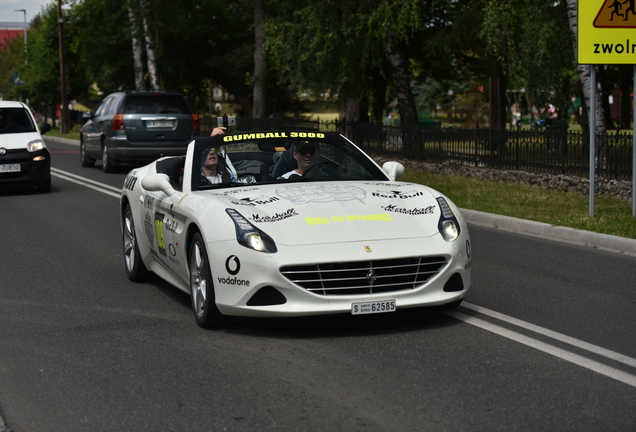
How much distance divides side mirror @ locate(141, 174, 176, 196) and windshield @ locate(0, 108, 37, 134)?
39.5 ft

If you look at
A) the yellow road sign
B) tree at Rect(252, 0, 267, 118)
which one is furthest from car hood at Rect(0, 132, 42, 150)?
tree at Rect(252, 0, 267, 118)

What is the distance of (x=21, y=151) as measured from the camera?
60.1 ft

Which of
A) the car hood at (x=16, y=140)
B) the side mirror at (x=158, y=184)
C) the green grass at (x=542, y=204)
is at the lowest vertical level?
the green grass at (x=542, y=204)

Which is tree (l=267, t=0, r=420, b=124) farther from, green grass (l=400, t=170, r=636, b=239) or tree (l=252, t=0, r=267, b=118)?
tree (l=252, t=0, r=267, b=118)

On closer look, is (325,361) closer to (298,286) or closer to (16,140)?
(298,286)

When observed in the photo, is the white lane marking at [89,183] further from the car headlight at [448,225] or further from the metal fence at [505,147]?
the car headlight at [448,225]

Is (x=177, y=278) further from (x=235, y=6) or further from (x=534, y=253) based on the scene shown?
(x=235, y=6)

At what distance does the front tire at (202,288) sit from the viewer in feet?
22.1

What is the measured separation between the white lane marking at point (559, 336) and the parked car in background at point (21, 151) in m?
12.5

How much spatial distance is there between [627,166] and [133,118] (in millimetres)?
11505

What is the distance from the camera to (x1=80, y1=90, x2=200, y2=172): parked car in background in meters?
23.0

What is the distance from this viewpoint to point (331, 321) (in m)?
7.07

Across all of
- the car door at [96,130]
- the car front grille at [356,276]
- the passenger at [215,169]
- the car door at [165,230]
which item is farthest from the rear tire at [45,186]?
the car front grille at [356,276]

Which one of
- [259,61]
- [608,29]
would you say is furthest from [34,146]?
[259,61]
